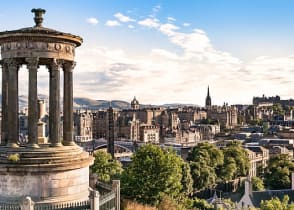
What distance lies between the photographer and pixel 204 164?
69.4 m

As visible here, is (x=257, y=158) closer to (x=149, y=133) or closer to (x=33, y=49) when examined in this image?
(x=149, y=133)

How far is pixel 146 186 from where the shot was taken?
1642 inches

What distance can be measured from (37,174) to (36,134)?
175 cm

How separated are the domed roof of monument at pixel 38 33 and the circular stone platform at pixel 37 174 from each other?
15.1 feet

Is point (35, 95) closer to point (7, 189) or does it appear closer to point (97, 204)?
point (7, 189)

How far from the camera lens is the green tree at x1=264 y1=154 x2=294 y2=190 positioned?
65750 millimetres

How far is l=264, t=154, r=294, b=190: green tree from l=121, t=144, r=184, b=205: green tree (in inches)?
1103

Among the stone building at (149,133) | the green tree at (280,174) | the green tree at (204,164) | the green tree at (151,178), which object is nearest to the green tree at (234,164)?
the green tree at (204,164)

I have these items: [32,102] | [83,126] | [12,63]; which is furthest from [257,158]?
[83,126]

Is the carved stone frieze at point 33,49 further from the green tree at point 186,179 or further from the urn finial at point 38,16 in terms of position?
the green tree at point 186,179

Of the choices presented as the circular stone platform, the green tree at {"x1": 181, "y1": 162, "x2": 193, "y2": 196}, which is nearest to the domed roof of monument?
the circular stone platform

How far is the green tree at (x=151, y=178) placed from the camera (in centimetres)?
4141

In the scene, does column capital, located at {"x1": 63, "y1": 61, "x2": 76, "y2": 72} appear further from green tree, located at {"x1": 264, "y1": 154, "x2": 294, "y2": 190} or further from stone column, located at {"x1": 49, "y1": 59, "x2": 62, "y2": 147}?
green tree, located at {"x1": 264, "y1": 154, "x2": 294, "y2": 190}

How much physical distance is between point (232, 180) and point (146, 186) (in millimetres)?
40711
